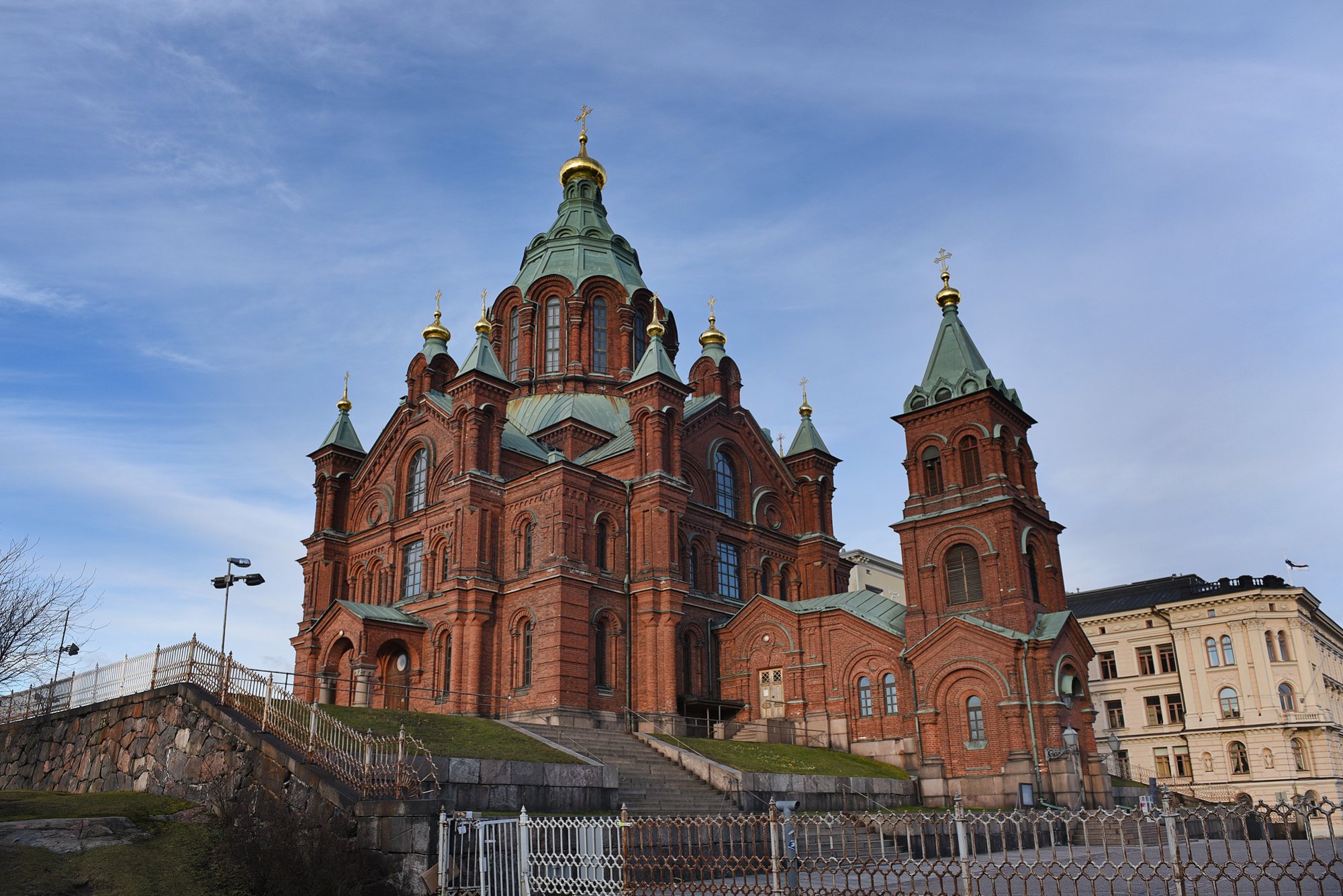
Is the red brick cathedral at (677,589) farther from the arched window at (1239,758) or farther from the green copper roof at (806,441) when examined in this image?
the arched window at (1239,758)

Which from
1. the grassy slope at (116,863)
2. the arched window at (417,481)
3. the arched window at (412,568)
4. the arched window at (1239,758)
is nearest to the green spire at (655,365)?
the arched window at (417,481)

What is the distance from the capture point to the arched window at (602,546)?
117 ft

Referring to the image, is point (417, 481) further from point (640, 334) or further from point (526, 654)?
point (640, 334)

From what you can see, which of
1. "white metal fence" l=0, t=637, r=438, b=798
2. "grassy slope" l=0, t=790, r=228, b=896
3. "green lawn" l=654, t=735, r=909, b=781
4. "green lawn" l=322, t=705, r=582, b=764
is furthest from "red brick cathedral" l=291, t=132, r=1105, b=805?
"grassy slope" l=0, t=790, r=228, b=896

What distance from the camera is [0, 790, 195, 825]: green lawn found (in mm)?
15766

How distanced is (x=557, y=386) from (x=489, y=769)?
2739cm

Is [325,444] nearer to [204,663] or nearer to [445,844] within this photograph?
[204,663]

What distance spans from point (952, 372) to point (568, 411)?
15143 millimetres

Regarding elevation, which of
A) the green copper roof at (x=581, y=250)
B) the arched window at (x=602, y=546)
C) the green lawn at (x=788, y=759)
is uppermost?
the green copper roof at (x=581, y=250)

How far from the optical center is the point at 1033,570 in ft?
114

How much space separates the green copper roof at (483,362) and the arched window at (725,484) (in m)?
9.55

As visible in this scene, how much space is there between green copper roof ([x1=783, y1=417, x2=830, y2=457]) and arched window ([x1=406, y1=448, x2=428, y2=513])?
50.6ft

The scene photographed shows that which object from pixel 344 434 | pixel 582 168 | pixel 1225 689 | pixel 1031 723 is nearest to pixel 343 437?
pixel 344 434

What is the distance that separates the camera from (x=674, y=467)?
37156mm
